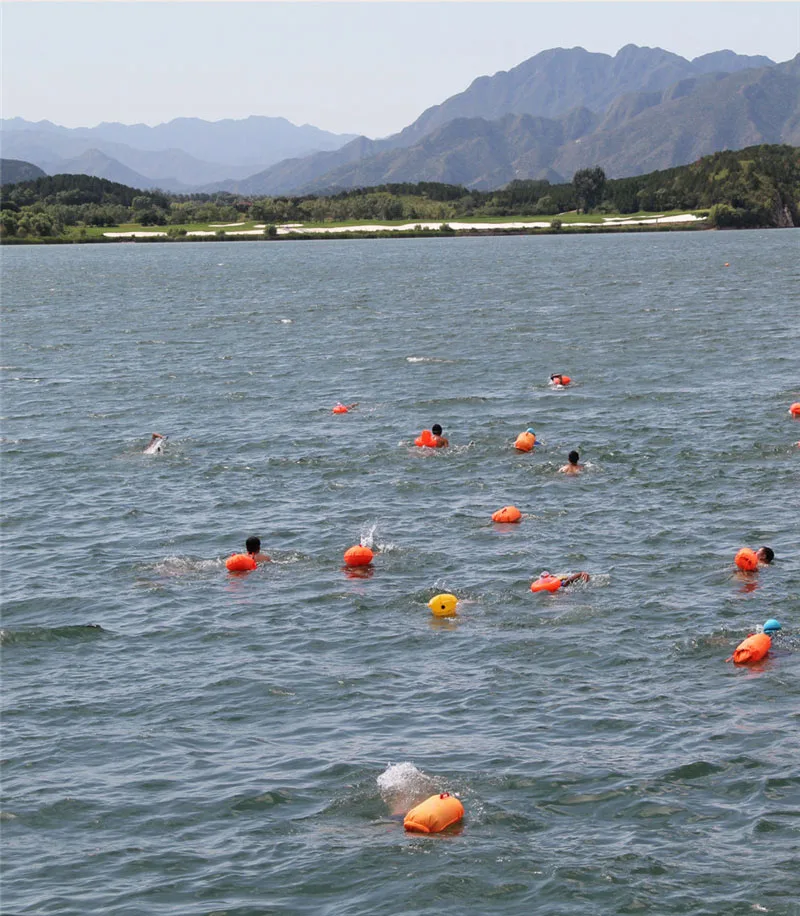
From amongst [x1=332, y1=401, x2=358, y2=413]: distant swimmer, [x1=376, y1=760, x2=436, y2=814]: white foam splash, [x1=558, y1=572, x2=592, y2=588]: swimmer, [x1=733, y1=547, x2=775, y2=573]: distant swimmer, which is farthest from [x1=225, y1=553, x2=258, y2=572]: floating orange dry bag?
[x1=332, y1=401, x2=358, y2=413]: distant swimmer

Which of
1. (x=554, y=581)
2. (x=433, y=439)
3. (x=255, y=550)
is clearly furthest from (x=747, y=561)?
(x=433, y=439)

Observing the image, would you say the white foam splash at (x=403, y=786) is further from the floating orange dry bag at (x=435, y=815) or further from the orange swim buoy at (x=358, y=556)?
the orange swim buoy at (x=358, y=556)

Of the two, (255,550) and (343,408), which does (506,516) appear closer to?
(255,550)

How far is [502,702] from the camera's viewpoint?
24406mm

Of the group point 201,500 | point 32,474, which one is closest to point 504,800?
point 201,500

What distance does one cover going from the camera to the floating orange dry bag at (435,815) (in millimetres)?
19641

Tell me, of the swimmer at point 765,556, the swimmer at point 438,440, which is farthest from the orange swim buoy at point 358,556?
the swimmer at point 438,440

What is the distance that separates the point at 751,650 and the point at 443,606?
7.11m

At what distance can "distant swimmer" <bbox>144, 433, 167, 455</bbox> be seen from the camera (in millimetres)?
47406

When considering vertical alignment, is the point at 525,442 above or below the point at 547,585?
above

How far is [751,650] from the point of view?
25703 mm

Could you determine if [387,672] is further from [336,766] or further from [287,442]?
[287,442]

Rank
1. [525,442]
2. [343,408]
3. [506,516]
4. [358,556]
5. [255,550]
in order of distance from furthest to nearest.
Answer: [343,408], [525,442], [506,516], [255,550], [358,556]

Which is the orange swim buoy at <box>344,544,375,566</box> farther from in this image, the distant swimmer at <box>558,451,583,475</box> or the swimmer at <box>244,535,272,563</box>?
the distant swimmer at <box>558,451,583,475</box>
